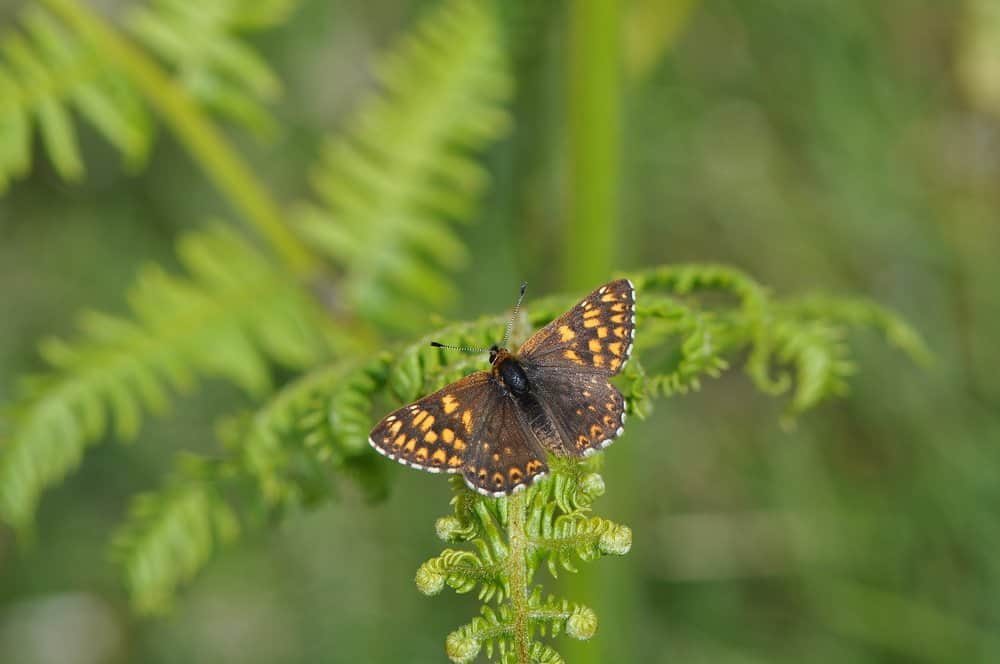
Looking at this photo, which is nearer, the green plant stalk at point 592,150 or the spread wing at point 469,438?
the spread wing at point 469,438

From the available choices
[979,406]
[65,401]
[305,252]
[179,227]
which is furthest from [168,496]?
[979,406]

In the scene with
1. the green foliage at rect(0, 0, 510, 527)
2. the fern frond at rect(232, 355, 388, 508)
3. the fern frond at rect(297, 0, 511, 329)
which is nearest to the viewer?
the fern frond at rect(232, 355, 388, 508)

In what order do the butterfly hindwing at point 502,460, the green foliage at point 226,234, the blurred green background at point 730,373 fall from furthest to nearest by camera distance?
the blurred green background at point 730,373 → the green foliage at point 226,234 → the butterfly hindwing at point 502,460

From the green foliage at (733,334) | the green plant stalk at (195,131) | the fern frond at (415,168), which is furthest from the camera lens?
the fern frond at (415,168)

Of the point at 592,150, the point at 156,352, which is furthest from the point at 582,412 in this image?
the point at 156,352

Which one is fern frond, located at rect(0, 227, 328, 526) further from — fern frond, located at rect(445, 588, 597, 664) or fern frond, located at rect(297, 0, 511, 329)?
fern frond, located at rect(445, 588, 597, 664)

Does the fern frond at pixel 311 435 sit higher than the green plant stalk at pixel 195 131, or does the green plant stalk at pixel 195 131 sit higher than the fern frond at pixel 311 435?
the green plant stalk at pixel 195 131

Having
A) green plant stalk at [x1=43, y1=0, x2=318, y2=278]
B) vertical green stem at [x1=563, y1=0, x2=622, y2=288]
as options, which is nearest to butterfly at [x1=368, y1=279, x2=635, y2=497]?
vertical green stem at [x1=563, y1=0, x2=622, y2=288]

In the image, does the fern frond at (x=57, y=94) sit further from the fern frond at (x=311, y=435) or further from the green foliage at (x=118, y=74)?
A: the fern frond at (x=311, y=435)

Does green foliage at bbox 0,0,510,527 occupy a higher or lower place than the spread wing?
higher

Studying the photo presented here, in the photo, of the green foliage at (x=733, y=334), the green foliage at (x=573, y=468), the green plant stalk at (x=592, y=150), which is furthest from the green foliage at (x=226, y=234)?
the green foliage at (x=733, y=334)
